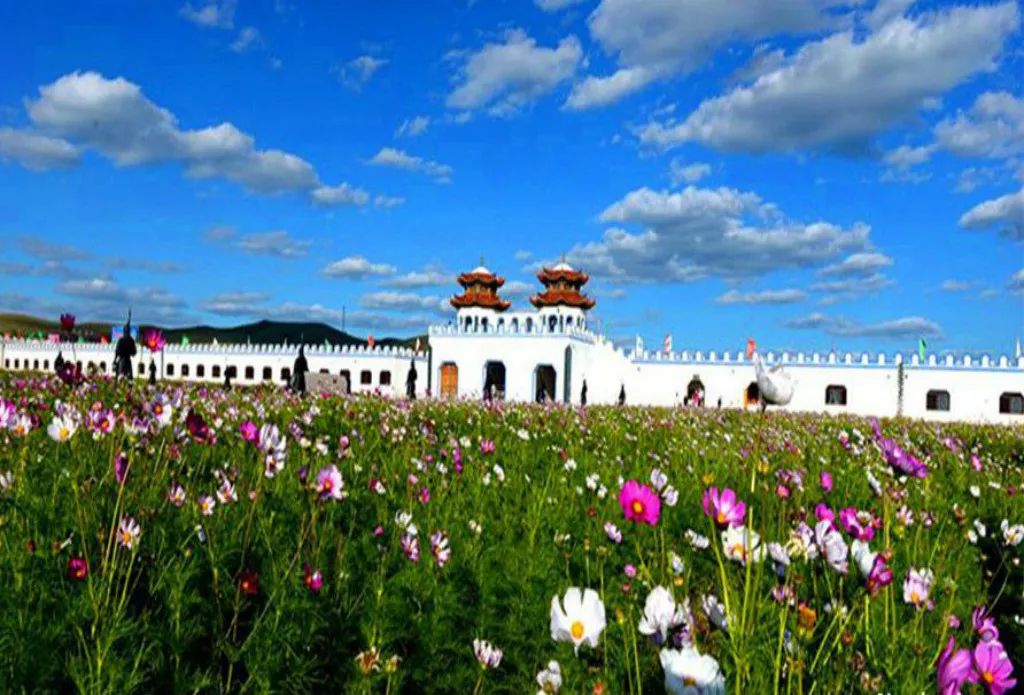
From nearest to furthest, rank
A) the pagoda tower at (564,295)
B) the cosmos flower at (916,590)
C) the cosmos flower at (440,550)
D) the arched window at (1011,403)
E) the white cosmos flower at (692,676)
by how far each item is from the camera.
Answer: the white cosmos flower at (692,676) < the cosmos flower at (916,590) < the cosmos flower at (440,550) < the arched window at (1011,403) < the pagoda tower at (564,295)

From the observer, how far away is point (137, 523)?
270 centimetres

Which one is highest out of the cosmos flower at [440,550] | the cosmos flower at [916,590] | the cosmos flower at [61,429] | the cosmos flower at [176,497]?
the cosmos flower at [61,429]

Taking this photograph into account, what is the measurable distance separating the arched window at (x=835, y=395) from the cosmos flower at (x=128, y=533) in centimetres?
5442

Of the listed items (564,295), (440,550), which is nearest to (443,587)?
(440,550)

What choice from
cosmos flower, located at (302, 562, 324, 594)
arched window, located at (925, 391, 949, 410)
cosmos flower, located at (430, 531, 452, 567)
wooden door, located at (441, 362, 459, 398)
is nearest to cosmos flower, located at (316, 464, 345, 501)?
cosmos flower, located at (302, 562, 324, 594)

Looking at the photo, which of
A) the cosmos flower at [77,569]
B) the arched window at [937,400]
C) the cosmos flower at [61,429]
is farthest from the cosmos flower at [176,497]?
the arched window at [937,400]

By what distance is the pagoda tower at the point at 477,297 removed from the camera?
220 ft

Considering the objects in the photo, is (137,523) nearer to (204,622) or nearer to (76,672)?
(204,622)

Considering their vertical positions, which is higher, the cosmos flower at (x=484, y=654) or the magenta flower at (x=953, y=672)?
the magenta flower at (x=953, y=672)

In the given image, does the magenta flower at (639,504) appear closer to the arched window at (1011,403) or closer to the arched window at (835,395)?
the arched window at (835,395)

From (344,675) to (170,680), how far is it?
57 cm

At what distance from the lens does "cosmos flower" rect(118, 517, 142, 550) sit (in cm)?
245

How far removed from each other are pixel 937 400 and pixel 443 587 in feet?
184

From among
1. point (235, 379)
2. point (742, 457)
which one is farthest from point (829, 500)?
point (235, 379)
